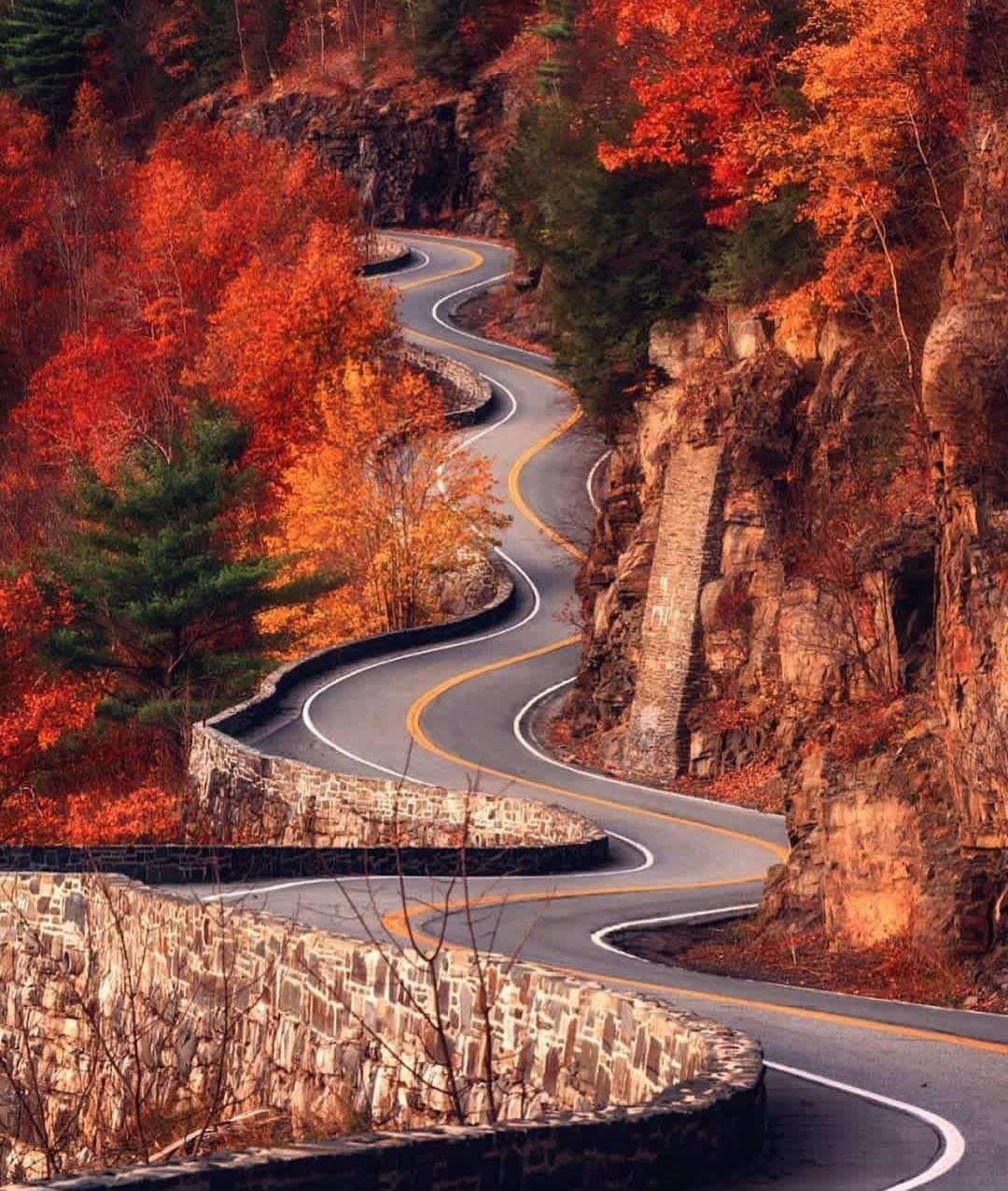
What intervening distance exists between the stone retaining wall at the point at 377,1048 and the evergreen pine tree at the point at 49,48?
3492 inches

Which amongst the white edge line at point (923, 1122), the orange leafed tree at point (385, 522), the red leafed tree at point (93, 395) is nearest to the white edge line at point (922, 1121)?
the white edge line at point (923, 1122)

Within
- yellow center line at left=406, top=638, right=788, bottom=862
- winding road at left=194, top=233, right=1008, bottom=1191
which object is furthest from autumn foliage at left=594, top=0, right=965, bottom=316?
winding road at left=194, top=233, right=1008, bottom=1191

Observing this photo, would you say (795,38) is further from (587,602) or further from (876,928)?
(876,928)

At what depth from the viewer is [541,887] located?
25547mm

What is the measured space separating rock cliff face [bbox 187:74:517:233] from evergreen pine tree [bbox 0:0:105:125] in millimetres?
10164

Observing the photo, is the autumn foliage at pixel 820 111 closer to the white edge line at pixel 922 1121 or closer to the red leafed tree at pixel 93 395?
the white edge line at pixel 922 1121

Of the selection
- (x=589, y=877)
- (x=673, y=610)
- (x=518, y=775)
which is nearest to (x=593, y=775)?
(x=518, y=775)

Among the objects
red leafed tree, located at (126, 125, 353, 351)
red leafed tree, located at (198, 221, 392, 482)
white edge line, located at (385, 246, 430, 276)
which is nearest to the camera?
red leafed tree, located at (198, 221, 392, 482)

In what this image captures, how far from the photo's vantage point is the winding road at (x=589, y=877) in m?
12.3

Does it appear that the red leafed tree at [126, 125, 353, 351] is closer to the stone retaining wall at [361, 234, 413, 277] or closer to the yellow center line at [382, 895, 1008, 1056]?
the stone retaining wall at [361, 234, 413, 277]

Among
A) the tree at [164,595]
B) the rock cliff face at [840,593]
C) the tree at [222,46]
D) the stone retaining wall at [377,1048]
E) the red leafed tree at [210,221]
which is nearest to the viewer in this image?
the stone retaining wall at [377,1048]

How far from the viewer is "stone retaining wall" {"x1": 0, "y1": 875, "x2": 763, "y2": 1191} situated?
992cm

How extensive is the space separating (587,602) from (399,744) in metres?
7.60

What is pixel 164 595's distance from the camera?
154ft
